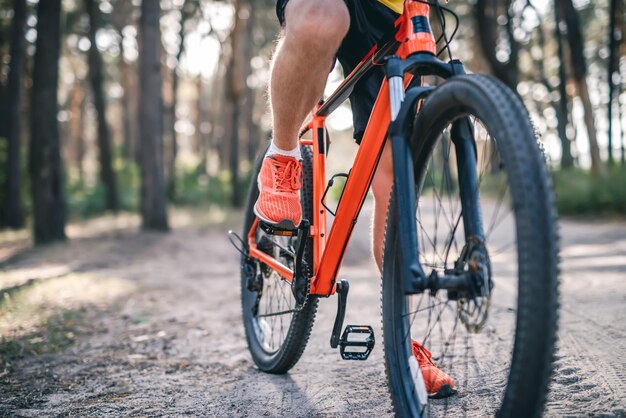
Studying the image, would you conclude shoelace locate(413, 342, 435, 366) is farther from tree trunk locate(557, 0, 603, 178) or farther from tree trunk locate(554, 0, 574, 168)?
tree trunk locate(554, 0, 574, 168)

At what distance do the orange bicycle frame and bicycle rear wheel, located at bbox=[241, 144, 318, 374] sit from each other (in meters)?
0.07

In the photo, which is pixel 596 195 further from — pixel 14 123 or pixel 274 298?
pixel 14 123

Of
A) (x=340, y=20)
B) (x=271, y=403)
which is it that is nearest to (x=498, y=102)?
(x=340, y=20)

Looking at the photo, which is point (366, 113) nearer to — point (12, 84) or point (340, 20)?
point (340, 20)

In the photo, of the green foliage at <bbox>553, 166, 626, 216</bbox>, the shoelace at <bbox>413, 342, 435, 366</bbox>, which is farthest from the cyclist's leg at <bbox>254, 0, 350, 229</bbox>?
the green foliage at <bbox>553, 166, 626, 216</bbox>

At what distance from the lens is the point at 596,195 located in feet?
39.4

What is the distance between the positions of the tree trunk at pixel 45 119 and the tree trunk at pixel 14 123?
3.47 metres

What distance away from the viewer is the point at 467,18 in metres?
24.9

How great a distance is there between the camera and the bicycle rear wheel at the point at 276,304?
8.09 feet

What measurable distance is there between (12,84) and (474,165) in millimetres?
13851

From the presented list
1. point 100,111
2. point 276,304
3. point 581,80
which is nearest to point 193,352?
point 276,304

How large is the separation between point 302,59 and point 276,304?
150 cm

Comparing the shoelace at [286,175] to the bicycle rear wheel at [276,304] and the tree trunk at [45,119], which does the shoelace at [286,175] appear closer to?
the bicycle rear wheel at [276,304]

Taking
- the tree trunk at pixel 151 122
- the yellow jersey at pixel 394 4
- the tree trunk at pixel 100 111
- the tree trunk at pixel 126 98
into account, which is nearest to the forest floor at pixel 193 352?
the yellow jersey at pixel 394 4
